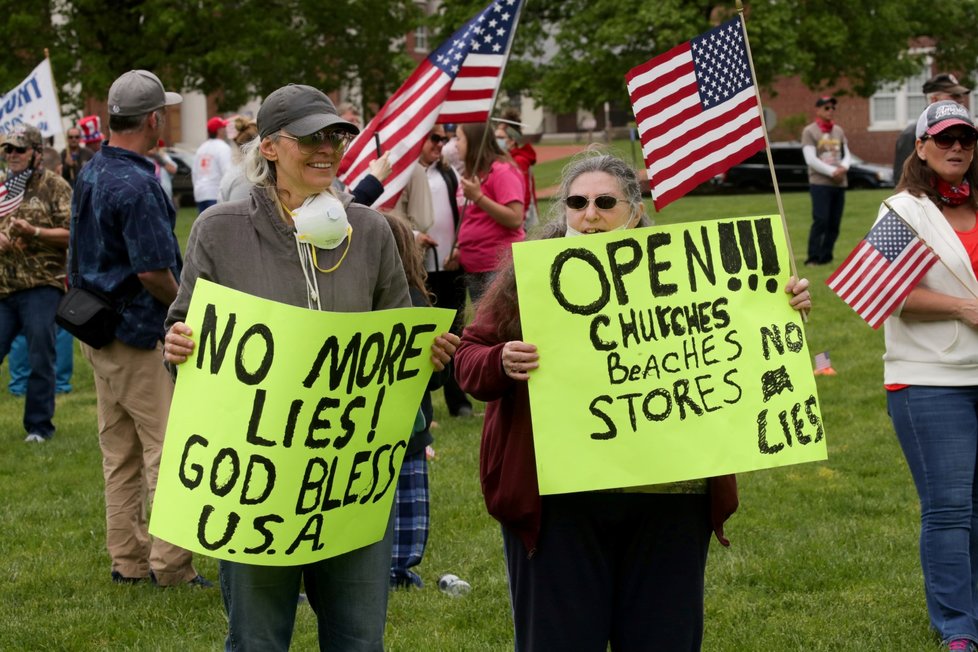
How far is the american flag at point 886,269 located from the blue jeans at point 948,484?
373 mm

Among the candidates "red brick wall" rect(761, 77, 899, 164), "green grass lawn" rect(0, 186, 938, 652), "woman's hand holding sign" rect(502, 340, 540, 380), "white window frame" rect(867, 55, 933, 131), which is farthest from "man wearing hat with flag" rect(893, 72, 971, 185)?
"white window frame" rect(867, 55, 933, 131)

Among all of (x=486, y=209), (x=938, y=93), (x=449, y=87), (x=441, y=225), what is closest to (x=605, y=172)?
(x=449, y=87)

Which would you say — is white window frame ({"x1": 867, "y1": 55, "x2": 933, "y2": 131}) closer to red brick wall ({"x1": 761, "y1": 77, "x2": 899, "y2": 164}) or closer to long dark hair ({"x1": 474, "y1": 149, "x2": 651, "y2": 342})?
red brick wall ({"x1": 761, "y1": 77, "x2": 899, "y2": 164})

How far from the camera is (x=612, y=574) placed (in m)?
3.77

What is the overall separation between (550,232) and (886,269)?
1795mm

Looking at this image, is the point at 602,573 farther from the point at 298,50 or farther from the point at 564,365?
the point at 298,50

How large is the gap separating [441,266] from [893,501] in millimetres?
3586

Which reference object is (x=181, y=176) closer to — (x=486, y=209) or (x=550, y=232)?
(x=486, y=209)

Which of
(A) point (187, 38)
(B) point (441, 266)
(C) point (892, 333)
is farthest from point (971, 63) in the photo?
(C) point (892, 333)

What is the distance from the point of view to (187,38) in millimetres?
36719

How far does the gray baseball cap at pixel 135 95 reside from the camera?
5.75m

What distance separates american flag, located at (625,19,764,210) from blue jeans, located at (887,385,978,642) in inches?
55.0

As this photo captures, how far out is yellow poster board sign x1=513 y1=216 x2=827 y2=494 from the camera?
367 centimetres

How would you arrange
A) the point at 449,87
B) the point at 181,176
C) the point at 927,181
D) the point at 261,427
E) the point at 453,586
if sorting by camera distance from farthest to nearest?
the point at 181,176
the point at 449,87
the point at 453,586
the point at 927,181
the point at 261,427
